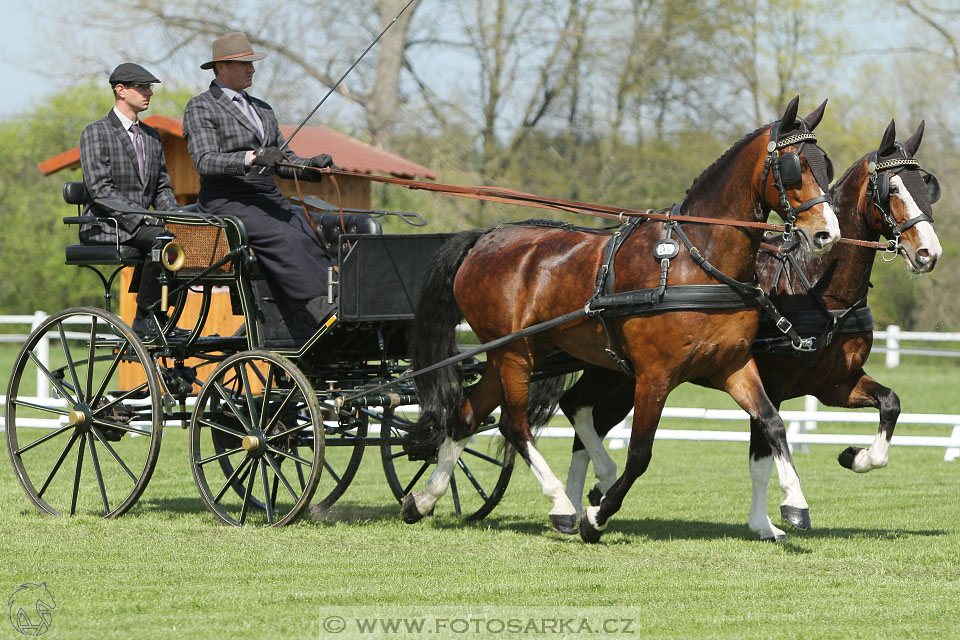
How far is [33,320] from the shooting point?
12.9m

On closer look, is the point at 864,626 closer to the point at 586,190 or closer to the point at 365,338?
the point at 365,338

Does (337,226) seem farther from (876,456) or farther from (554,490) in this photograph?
(876,456)

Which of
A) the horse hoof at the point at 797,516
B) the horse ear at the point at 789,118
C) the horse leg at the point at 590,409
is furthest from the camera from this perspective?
the horse leg at the point at 590,409

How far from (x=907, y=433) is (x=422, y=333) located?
8.18m

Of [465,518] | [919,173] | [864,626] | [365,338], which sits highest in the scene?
[919,173]

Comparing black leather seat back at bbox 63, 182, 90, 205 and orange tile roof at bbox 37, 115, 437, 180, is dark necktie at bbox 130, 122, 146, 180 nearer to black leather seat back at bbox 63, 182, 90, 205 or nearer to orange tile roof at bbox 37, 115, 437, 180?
black leather seat back at bbox 63, 182, 90, 205

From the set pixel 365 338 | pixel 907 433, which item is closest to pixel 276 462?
pixel 365 338

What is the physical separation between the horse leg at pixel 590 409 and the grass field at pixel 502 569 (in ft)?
1.13

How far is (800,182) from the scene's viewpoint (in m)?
5.59

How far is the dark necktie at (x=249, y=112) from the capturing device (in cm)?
703

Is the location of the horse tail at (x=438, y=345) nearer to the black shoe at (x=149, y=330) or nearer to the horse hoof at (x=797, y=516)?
the black shoe at (x=149, y=330)

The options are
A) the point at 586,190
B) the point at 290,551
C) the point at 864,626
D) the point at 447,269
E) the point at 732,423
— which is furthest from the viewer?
the point at 586,190

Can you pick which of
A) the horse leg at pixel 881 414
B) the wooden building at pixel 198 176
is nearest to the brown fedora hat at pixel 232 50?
the horse leg at pixel 881 414

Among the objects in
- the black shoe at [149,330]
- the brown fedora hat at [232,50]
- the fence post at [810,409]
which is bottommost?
the fence post at [810,409]
